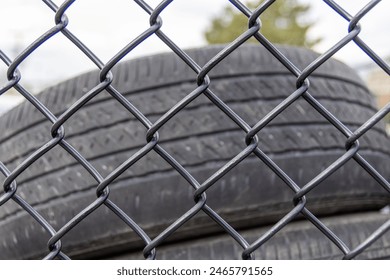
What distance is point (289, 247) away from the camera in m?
1.31

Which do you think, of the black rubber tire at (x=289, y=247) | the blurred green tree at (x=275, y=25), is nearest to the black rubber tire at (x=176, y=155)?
the black rubber tire at (x=289, y=247)

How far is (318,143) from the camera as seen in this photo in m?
1.40

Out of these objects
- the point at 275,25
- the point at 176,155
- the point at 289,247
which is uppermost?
the point at 275,25

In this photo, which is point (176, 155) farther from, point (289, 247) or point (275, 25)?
point (275, 25)

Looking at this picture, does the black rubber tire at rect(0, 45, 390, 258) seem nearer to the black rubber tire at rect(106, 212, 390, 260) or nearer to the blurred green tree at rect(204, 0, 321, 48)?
the black rubber tire at rect(106, 212, 390, 260)

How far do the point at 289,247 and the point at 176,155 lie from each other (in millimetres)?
331

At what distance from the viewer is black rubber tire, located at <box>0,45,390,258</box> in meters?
1.34

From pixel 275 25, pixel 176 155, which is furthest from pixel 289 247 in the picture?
pixel 275 25

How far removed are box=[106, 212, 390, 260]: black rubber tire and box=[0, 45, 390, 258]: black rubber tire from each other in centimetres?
4

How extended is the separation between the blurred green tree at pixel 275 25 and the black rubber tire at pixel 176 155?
31.3ft

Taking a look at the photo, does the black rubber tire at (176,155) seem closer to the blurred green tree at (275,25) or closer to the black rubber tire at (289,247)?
the black rubber tire at (289,247)

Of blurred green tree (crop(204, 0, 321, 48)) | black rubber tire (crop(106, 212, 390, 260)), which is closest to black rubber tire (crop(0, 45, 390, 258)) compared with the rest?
black rubber tire (crop(106, 212, 390, 260))

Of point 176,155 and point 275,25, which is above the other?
point 275,25
